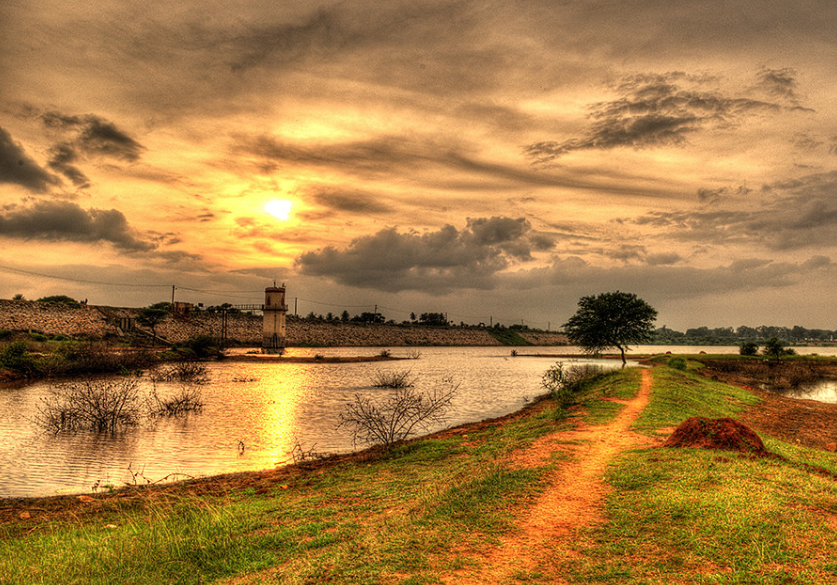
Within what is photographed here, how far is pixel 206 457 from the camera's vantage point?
1524 cm

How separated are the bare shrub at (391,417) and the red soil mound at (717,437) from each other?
727cm

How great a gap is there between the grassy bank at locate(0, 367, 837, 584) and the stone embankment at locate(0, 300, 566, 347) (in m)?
65.6

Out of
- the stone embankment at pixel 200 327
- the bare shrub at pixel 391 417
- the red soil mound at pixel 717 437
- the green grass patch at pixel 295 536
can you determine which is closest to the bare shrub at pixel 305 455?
the bare shrub at pixel 391 417

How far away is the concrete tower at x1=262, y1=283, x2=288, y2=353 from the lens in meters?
68.5

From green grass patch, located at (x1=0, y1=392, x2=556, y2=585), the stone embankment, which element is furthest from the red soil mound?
the stone embankment

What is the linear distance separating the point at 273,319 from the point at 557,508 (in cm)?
6636

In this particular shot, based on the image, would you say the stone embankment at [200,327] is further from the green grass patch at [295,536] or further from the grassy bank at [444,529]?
the green grass patch at [295,536]

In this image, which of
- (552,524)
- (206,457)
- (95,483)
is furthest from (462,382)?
(552,524)

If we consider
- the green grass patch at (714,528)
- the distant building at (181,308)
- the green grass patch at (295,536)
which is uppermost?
the distant building at (181,308)

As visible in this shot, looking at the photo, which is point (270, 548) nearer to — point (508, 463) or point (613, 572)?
point (613, 572)

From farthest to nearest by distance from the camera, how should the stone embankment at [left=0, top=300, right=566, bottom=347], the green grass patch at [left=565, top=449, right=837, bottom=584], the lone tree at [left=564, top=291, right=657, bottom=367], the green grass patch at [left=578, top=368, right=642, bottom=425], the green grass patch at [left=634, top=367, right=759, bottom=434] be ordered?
the stone embankment at [left=0, top=300, right=566, bottom=347] → the lone tree at [left=564, top=291, right=657, bottom=367] → the green grass patch at [left=578, top=368, right=642, bottom=425] → the green grass patch at [left=634, top=367, right=759, bottom=434] → the green grass patch at [left=565, top=449, right=837, bottom=584]

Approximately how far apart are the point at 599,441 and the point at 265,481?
30.2 ft

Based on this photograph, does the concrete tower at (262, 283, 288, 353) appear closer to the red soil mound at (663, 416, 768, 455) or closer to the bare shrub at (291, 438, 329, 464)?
the bare shrub at (291, 438, 329, 464)

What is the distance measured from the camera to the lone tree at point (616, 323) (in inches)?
1969
